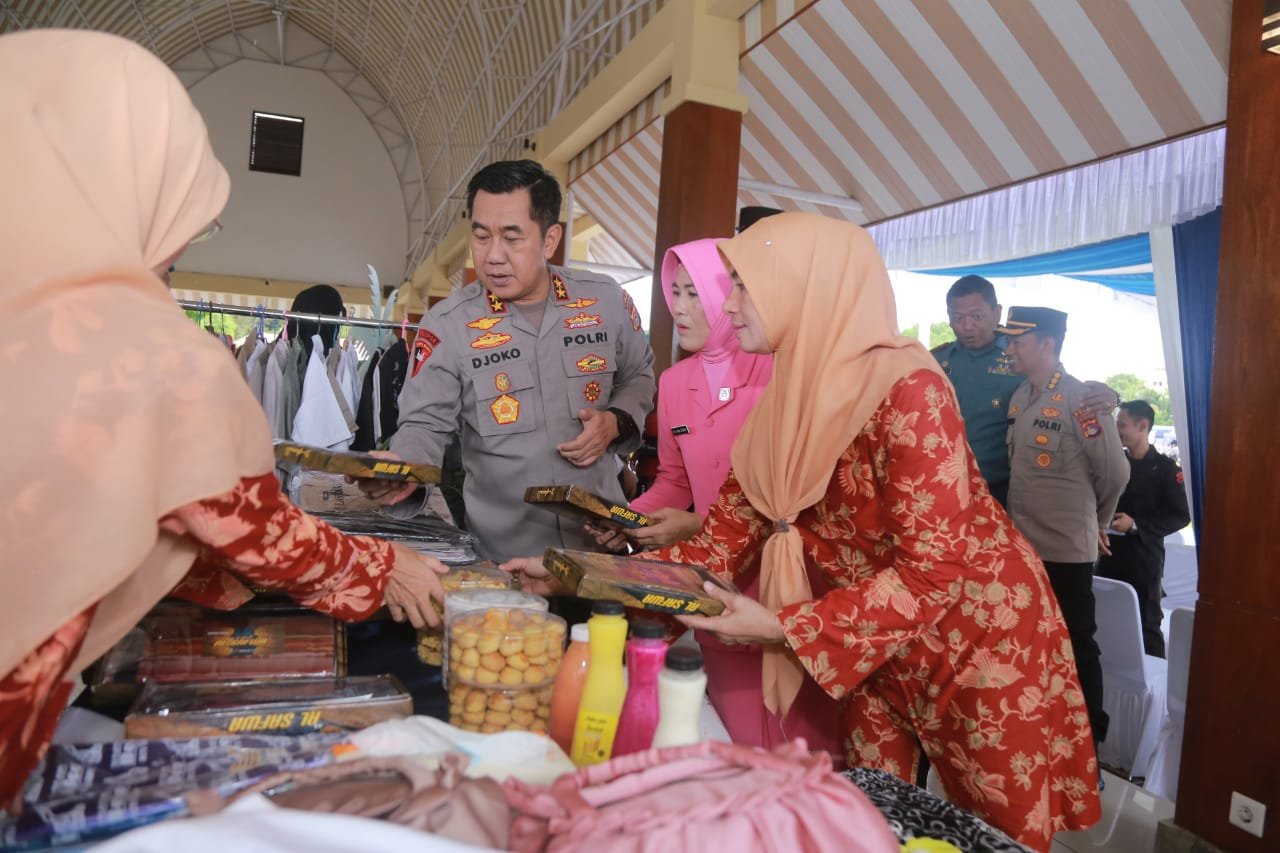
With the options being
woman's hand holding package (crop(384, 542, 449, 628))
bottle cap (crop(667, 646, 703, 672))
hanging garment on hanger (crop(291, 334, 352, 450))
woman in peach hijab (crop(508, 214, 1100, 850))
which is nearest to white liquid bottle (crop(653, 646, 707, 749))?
Answer: bottle cap (crop(667, 646, 703, 672))

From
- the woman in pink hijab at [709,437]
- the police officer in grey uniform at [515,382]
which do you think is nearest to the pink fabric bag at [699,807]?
the woman in pink hijab at [709,437]

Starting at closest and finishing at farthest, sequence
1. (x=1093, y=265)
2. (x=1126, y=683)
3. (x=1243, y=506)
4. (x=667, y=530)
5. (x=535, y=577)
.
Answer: (x=535, y=577) → (x=667, y=530) → (x=1243, y=506) → (x=1126, y=683) → (x=1093, y=265)

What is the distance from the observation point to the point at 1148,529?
15.9 ft

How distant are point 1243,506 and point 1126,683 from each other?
149 cm

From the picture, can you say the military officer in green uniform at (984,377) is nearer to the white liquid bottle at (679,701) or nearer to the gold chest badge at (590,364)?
the gold chest badge at (590,364)

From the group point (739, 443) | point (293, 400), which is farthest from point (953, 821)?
point (293, 400)

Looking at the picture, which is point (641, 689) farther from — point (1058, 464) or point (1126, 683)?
point (1058, 464)

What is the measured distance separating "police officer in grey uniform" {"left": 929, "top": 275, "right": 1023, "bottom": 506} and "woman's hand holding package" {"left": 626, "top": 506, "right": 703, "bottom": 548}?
239cm

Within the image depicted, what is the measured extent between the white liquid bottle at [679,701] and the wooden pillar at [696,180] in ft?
12.2

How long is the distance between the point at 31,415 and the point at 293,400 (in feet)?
13.1

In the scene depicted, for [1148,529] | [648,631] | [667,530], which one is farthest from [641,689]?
[1148,529]

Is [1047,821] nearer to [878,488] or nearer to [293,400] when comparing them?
[878,488]

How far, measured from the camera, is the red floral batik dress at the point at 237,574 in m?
0.89

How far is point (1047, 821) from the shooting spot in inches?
62.5
